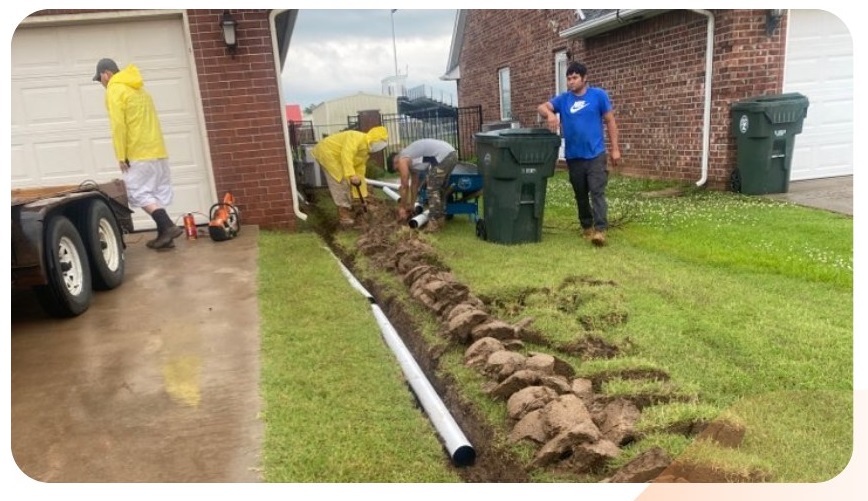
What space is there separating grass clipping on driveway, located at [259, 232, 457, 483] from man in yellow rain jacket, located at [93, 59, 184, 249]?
2023 mm

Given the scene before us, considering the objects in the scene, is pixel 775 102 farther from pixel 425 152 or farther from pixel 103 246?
pixel 103 246

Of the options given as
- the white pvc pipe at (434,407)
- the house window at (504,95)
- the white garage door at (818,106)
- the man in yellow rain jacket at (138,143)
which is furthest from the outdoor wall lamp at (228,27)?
the house window at (504,95)

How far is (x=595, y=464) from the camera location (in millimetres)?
2441

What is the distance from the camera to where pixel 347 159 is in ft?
25.2

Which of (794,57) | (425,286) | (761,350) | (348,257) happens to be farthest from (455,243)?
(794,57)

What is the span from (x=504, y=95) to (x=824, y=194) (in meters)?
9.33

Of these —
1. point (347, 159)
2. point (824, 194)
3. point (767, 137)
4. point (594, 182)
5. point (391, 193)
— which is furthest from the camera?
point (391, 193)

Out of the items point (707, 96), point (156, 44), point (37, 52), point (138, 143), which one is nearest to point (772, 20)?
point (707, 96)

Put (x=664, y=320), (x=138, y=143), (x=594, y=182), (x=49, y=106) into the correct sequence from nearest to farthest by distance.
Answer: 1. (x=664, y=320)
2. (x=138, y=143)
3. (x=594, y=182)
4. (x=49, y=106)

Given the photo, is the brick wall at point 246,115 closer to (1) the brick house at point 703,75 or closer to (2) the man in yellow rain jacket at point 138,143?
(2) the man in yellow rain jacket at point 138,143

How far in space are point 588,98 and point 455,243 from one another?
1.96 metres

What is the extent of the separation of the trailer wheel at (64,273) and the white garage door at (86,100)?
9.62 ft

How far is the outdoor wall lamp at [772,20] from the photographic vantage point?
7.85m

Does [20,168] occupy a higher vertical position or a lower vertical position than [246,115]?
lower
